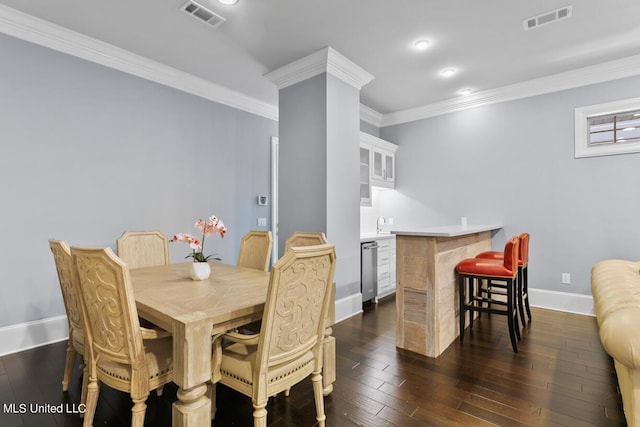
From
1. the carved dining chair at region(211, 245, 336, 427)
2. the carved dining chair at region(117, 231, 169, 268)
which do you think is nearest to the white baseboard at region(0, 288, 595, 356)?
the carved dining chair at region(117, 231, 169, 268)

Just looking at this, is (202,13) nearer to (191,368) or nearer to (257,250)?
(257,250)

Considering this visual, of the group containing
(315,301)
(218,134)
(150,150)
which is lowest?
(315,301)

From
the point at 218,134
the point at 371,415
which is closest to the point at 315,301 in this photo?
the point at 371,415

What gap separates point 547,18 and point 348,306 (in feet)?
11.1

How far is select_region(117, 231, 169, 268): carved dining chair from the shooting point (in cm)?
293

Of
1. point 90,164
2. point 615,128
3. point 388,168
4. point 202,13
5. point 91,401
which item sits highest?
point 202,13

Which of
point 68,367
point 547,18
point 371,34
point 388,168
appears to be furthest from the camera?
point 388,168

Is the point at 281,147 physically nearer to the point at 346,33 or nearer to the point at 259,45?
the point at 259,45

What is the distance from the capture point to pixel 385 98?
4715 mm

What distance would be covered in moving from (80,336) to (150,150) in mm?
2246

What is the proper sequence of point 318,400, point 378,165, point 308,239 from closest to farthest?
point 318,400, point 308,239, point 378,165

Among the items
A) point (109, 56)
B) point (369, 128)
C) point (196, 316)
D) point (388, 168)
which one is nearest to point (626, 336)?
point (196, 316)

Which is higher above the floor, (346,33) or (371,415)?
(346,33)

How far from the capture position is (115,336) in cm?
147
